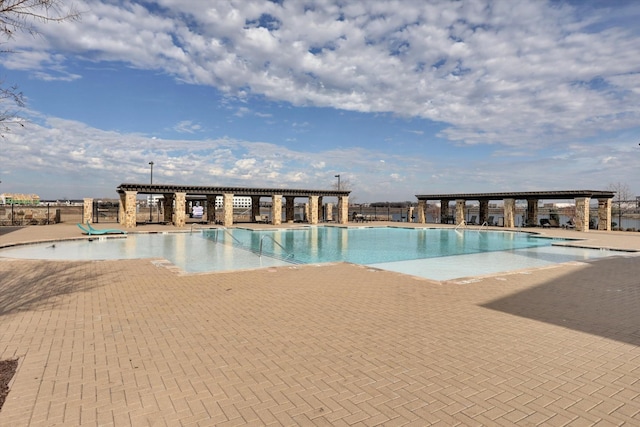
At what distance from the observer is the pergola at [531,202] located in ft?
84.7

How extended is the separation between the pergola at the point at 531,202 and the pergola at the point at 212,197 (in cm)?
1015

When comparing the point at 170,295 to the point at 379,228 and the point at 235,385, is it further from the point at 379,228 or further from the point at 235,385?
the point at 379,228

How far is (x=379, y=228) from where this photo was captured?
32281 millimetres

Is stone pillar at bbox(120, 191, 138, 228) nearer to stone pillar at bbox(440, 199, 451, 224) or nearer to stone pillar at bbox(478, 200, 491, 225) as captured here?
stone pillar at bbox(440, 199, 451, 224)

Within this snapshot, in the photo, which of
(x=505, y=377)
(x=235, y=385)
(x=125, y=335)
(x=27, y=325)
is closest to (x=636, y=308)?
(x=505, y=377)

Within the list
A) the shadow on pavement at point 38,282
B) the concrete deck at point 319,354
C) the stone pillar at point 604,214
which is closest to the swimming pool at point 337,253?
the shadow on pavement at point 38,282

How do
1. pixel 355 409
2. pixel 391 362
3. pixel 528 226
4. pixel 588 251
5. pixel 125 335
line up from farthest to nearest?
pixel 528 226
pixel 588 251
pixel 125 335
pixel 391 362
pixel 355 409

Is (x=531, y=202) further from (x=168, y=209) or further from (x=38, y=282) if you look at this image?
(x=38, y=282)

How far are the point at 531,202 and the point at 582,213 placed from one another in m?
5.30

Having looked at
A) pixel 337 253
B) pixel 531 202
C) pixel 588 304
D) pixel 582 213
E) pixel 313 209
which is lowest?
pixel 337 253

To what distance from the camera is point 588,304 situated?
6551 mm

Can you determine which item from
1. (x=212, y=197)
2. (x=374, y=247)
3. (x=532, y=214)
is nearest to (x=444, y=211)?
(x=532, y=214)

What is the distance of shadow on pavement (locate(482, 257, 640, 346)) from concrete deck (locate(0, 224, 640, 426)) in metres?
0.05

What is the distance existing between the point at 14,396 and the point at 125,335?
1.63m
